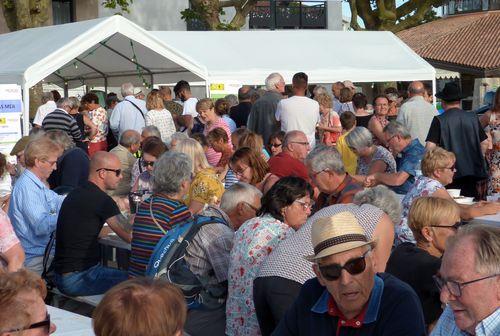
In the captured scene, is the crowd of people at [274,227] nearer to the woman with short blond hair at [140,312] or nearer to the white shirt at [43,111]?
the woman with short blond hair at [140,312]

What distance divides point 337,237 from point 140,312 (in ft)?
3.42

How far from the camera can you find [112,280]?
259 inches

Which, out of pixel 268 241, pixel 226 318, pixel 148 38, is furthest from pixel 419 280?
pixel 148 38

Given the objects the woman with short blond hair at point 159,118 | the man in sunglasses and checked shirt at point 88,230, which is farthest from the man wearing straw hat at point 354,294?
the woman with short blond hair at point 159,118

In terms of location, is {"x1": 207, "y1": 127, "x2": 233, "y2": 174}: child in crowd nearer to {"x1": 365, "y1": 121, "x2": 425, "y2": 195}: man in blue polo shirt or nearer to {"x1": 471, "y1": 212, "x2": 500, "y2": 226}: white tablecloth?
{"x1": 365, "y1": 121, "x2": 425, "y2": 195}: man in blue polo shirt

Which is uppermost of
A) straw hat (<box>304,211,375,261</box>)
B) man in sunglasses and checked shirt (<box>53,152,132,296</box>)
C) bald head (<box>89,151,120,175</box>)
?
straw hat (<box>304,211,375,261</box>)

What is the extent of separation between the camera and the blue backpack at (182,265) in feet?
17.8

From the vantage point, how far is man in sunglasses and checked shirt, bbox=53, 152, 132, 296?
A: 21.5ft

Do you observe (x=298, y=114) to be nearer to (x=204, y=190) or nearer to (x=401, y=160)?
(x=401, y=160)

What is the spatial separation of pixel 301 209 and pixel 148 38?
29.5 feet

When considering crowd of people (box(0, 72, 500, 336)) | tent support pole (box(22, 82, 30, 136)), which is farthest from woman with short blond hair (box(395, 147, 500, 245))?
tent support pole (box(22, 82, 30, 136))

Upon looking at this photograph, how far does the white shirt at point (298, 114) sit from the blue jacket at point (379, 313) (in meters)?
7.37

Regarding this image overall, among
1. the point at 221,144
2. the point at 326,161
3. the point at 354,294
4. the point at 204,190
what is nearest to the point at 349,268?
the point at 354,294

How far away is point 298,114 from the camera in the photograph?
36.0ft
